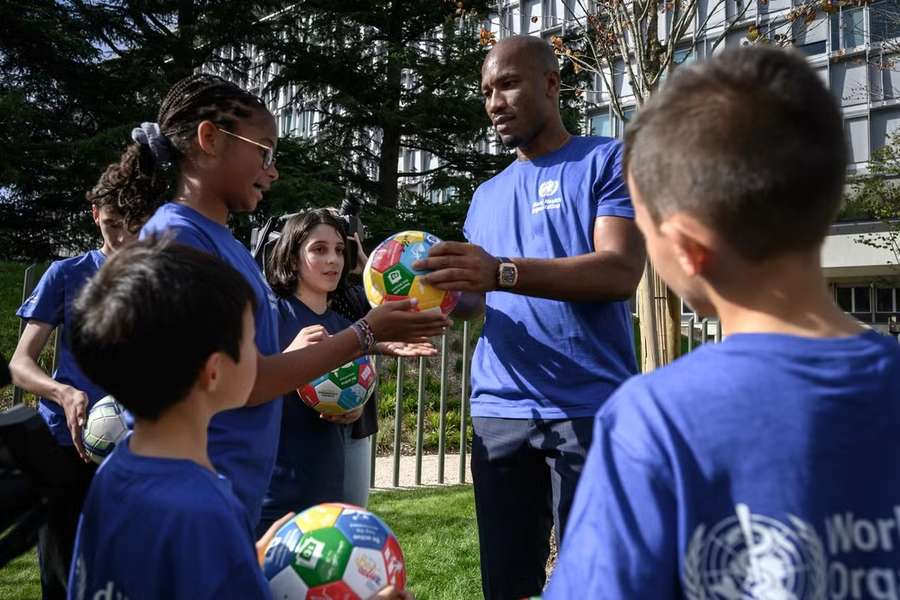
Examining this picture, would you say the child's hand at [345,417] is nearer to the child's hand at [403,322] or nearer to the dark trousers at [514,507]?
the dark trousers at [514,507]

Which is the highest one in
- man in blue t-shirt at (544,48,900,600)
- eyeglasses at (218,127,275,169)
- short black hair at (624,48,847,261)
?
eyeglasses at (218,127,275,169)

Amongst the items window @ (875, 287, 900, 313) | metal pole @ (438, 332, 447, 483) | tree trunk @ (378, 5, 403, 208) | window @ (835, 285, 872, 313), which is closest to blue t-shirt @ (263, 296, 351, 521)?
metal pole @ (438, 332, 447, 483)

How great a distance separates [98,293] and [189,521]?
0.58 metres

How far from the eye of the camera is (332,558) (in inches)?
80.2

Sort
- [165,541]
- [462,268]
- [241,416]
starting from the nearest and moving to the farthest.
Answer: [165,541] → [241,416] → [462,268]

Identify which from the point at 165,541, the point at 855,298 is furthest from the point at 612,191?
the point at 855,298

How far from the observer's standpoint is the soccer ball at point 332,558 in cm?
201

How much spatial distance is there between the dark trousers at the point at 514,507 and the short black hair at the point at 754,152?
1798mm

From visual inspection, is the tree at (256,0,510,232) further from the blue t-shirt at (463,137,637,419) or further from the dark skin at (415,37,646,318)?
the blue t-shirt at (463,137,637,419)

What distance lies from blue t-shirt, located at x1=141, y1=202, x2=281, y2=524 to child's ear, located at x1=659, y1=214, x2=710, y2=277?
127cm

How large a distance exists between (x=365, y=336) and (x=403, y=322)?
0.16 m

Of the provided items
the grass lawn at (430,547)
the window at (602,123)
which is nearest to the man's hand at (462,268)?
the grass lawn at (430,547)

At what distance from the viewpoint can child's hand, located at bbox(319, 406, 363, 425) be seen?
388 cm

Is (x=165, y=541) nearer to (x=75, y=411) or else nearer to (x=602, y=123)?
(x=75, y=411)
